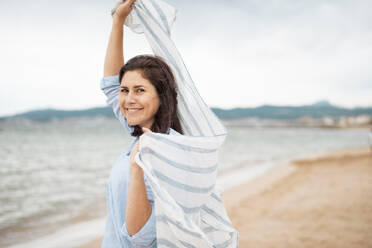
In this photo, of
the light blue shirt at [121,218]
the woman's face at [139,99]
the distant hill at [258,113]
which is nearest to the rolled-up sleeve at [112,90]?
the woman's face at [139,99]

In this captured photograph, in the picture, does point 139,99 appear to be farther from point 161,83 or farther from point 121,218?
point 121,218

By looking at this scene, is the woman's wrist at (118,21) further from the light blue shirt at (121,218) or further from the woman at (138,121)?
the light blue shirt at (121,218)

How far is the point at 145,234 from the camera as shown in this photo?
1.08m

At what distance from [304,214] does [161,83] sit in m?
4.86

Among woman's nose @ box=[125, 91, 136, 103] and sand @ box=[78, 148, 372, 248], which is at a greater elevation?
woman's nose @ box=[125, 91, 136, 103]

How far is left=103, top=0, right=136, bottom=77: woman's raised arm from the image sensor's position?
5.18 ft

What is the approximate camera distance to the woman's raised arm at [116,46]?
62.1 inches

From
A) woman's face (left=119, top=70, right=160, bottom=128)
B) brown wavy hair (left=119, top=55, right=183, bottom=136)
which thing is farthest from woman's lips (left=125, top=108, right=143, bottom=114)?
brown wavy hair (left=119, top=55, right=183, bottom=136)

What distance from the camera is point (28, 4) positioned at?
37.6 feet

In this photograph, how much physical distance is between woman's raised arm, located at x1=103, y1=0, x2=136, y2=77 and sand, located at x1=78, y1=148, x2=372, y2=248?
3355 millimetres

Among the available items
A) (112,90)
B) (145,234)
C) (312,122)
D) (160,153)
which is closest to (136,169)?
(160,153)

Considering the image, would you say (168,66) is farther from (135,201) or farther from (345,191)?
(345,191)

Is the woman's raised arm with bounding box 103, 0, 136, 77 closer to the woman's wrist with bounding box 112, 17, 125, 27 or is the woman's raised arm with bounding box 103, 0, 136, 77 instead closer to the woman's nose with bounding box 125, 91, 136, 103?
the woman's wrist with bounding box 112, 17, 125, 27

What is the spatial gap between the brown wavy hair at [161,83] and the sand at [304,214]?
3.15 metres
